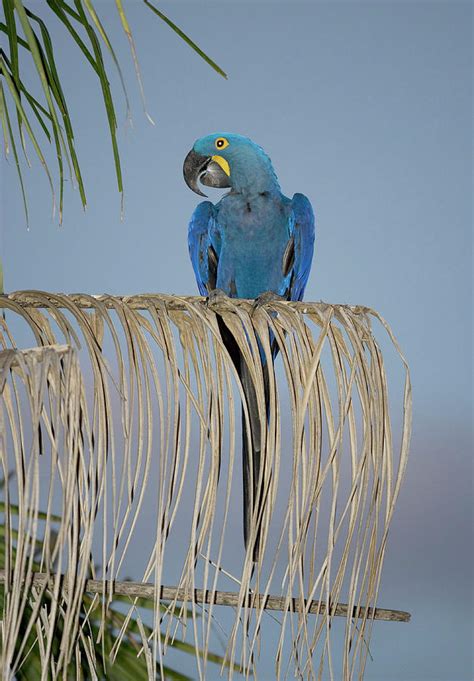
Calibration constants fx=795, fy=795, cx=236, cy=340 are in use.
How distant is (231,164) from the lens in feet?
4.65

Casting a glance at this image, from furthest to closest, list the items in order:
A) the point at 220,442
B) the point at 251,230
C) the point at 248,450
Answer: the point at 251,230
the point at 248,450
the point at 220,442

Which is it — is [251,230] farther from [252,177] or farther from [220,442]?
[220,442]

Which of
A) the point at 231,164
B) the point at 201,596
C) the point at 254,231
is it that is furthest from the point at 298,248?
the point at 201,596

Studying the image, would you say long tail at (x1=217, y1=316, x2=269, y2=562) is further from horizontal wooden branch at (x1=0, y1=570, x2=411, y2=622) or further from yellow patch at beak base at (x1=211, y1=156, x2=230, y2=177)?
yellow patch at beak base at (x1=211, y1=156, x2=230, y2=177)

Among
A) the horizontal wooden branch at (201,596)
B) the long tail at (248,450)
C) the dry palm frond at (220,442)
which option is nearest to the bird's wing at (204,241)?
the long tail at (248,450)

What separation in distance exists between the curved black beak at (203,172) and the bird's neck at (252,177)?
0.11 feet

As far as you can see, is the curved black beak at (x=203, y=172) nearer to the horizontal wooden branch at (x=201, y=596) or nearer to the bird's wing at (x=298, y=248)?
the bird's wing at (x=298, y=248)

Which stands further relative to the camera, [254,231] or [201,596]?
[254,231]

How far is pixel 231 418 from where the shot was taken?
0.82 meters

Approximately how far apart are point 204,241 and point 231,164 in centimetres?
14

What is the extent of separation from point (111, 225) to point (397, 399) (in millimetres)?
995

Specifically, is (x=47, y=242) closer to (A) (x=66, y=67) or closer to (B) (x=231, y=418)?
(A) (x=66, y=67)

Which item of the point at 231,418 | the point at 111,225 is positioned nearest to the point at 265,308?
the point at 231,418

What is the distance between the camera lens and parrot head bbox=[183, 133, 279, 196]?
1.40 meters
